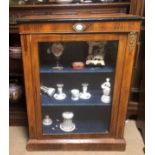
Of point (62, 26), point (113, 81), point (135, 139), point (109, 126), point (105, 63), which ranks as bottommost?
point (135, 139)

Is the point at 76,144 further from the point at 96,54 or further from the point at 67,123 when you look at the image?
the point at 96,54

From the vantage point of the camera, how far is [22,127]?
1.81 metres

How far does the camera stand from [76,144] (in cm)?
153

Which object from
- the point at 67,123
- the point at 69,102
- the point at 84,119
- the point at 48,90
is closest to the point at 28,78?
the point at 48,90

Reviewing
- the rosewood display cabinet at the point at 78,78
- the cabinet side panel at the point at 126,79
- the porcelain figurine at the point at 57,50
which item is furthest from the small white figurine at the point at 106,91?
the porcelain figurine at the point at 57,50

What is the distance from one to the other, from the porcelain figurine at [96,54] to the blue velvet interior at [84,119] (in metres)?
0.34

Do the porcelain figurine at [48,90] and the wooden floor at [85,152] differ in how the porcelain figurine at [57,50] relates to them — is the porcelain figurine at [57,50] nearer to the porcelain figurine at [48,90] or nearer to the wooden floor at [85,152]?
the porcelain figurine at [48,90]

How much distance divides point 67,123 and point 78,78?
0.36m

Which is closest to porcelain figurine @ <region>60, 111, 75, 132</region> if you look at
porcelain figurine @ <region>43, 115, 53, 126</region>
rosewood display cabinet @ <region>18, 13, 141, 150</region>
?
rosewood display cabinet @ <region>18, 13, 141, 150</region>

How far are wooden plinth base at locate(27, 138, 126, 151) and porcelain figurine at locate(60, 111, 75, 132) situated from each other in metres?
0.09
